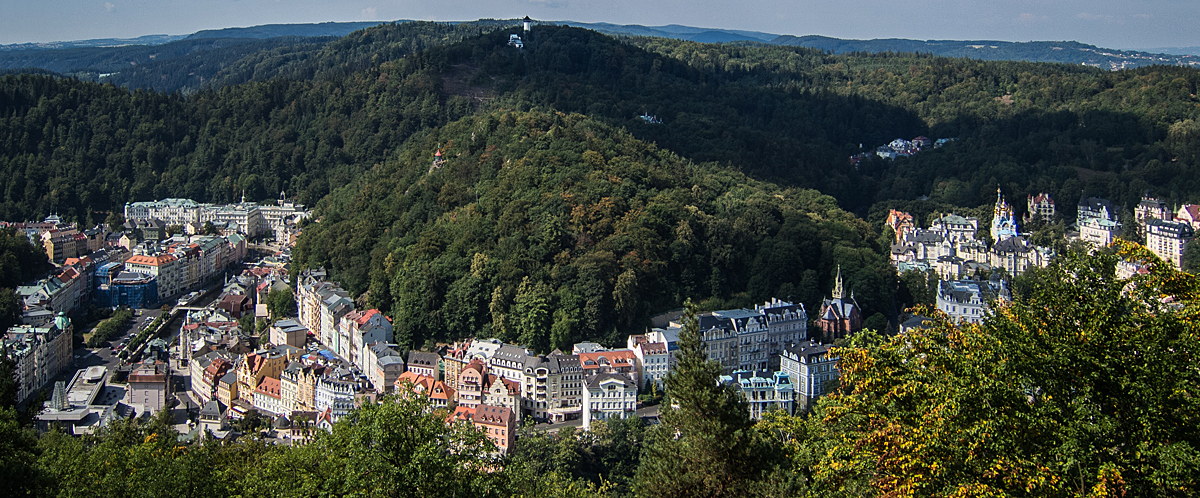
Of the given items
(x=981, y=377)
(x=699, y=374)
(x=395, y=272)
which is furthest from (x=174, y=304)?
(x=981, y=377)

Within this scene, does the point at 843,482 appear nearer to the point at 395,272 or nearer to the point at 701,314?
the point at 701,314

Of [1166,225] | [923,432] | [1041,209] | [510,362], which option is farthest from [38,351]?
[1041,209]

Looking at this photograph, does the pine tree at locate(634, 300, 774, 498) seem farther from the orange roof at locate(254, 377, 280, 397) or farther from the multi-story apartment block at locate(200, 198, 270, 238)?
the multi-story apartment block at locate(200, 198, 270, 238)

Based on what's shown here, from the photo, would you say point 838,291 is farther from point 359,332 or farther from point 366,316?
point 359,332

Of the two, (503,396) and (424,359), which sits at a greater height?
(424,359)

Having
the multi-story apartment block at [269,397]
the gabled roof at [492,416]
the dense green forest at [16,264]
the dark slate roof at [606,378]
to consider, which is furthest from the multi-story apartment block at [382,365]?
the dense green forest at [16,264]

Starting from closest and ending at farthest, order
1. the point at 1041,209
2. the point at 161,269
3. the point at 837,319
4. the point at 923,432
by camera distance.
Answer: the point at 923,432 → the point at 837,319 → the point at 161,269 → the point at 1041,209

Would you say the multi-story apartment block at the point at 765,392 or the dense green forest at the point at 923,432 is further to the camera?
the multi-story apartment block at the point at 765,392

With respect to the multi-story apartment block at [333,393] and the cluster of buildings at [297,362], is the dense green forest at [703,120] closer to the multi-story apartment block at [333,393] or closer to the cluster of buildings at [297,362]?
the cluster of buildings at [297,362]
